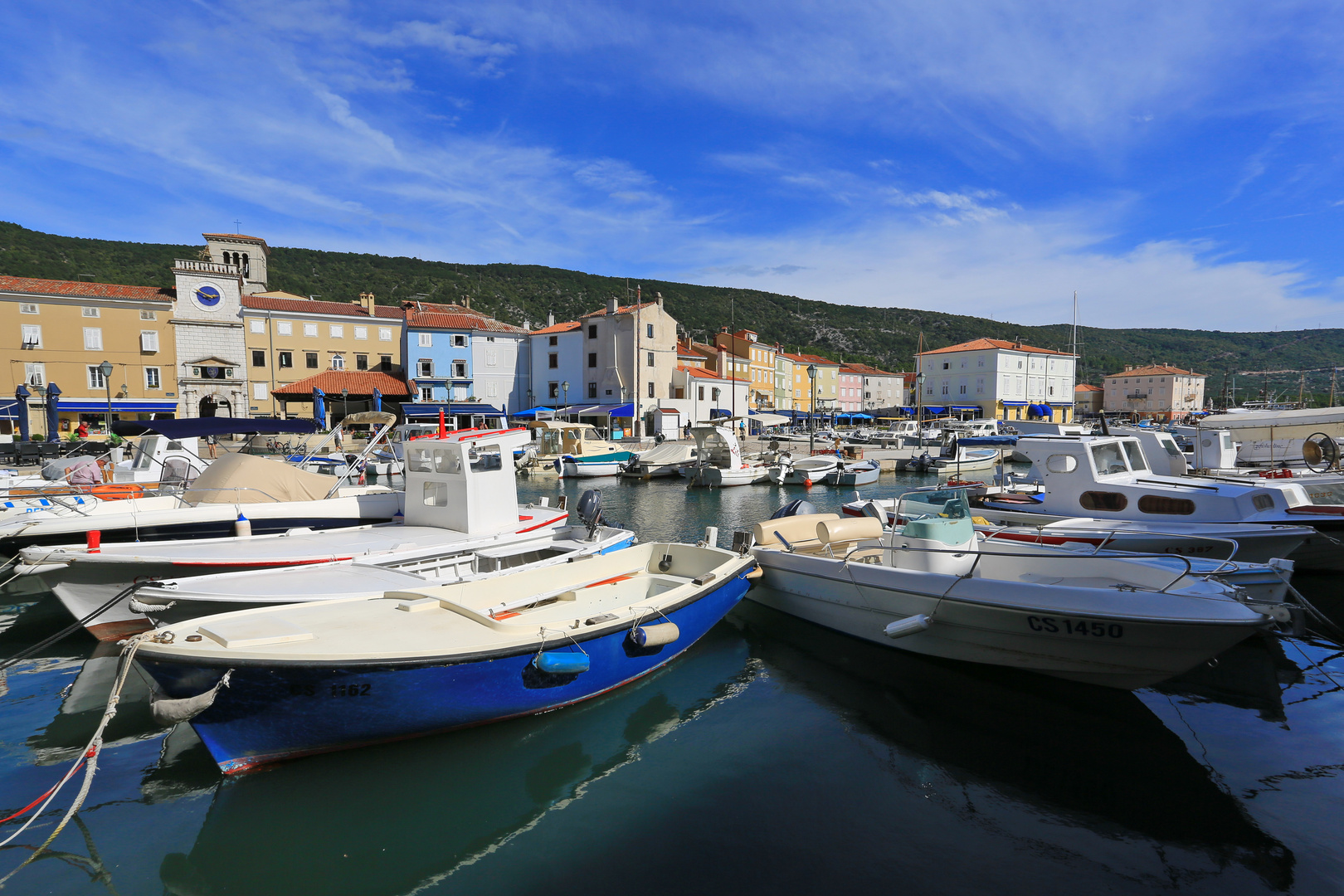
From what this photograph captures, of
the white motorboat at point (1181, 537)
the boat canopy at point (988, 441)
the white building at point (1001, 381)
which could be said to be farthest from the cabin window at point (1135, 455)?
the white building at point (1001, 381)

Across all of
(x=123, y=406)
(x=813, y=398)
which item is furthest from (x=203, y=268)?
(x=813, y=398)

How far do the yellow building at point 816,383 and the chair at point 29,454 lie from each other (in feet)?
220

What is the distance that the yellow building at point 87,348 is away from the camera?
39.7 m

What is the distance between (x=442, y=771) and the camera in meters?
6.03

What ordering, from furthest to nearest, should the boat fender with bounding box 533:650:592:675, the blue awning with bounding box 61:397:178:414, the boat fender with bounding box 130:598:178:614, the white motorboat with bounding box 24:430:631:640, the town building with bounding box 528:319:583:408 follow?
1. the town building with bounding box 528:319:583:408
2. the blue awning with bounding box 61:397:178:414
3. the white motorboat with bounding box 24:430:631:640
4. the boat fender with bounding box 130:598:178:614
5. the boat fender with bounding box 533:650:592:675

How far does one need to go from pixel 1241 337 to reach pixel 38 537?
8160 inches

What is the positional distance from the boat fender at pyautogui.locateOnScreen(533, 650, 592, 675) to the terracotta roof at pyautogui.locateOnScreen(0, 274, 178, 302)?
1974 inches

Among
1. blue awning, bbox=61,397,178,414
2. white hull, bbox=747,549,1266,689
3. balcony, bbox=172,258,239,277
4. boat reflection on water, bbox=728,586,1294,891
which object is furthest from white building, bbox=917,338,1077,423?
boat reflection on water, bbox=728,586,1294,891

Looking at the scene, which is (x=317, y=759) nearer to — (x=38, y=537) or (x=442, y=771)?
(x=442, y=771)

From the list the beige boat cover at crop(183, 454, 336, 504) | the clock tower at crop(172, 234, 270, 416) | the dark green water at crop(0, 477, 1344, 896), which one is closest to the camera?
the dark green water at crop(0, 477, 1344, 896)

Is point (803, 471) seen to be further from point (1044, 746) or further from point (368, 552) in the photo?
point (1044, 746)

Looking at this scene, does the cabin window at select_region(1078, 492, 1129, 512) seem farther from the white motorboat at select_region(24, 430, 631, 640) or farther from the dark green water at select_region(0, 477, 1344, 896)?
the white motorboat at select_region(24, 430, 631, 640)

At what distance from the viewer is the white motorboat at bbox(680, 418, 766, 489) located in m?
29.8

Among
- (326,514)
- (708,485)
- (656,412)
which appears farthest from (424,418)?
(326,514)
